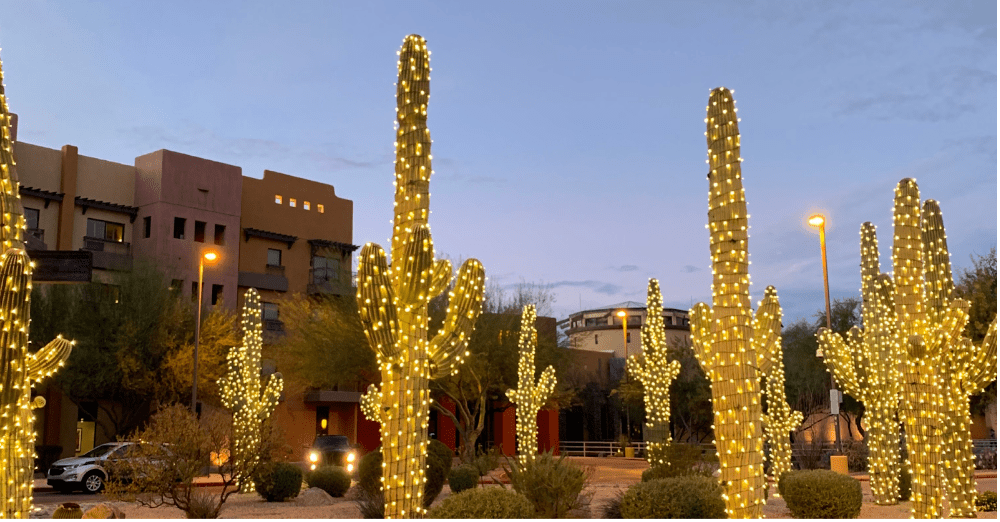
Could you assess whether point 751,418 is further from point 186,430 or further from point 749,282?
point 186,430

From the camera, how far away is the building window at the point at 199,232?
38719 millimetres

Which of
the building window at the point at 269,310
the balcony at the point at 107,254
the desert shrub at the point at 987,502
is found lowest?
the desert shrub at the point at 987,502

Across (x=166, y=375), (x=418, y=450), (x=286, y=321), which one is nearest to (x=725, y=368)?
(x=418, y=450)

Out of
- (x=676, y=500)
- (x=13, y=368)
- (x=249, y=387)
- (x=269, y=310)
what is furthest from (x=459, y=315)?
(x=269, y=310)

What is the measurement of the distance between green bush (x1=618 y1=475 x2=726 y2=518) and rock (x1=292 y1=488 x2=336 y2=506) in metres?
7.81

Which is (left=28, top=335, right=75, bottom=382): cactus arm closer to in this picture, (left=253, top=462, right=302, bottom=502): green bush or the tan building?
(left=253, top=462, right=302, bottom=502): green bush

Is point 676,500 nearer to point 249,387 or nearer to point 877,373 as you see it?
point 877,373

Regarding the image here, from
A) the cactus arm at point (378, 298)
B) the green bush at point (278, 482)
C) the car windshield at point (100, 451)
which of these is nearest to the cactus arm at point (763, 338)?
the cactus arm at point (378, 298)

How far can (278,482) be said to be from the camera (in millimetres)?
18031

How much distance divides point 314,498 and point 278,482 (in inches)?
32.3

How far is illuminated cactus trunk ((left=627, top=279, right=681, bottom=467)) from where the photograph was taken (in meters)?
21.1

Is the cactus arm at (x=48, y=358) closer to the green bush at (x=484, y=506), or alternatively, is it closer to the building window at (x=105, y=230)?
the green bush at (x=484, y=506)

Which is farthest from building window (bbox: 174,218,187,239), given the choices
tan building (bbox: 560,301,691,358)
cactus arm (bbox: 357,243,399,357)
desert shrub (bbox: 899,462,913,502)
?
tan building (bbox: 560,301,691,358)

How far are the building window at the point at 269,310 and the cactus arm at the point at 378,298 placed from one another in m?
32.6
